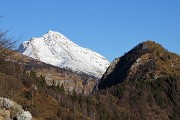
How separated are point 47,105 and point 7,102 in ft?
494

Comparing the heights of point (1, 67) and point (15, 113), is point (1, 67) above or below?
above

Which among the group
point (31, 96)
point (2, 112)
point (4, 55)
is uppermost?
point (31, 96)

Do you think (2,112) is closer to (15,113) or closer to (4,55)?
(15,113)

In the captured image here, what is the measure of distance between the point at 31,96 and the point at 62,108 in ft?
69.9

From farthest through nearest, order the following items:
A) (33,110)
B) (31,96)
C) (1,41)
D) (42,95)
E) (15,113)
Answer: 1. (42,95)
2. (31,96)
3. (33,110)
4. (15,113)
5. (1,41)

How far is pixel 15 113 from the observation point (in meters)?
37.2

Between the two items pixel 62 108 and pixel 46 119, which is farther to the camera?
pixel 62 108

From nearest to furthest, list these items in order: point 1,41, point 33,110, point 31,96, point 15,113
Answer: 1. point 1,41
2. point 15,113
3. point 33,110
4. point 31,96

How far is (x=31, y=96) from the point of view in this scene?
18000cm

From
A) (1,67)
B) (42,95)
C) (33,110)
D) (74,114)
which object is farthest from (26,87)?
(1,67)

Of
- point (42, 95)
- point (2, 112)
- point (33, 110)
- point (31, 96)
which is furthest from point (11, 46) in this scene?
point (42, 95)

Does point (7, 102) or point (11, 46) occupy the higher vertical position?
point (11, 46)

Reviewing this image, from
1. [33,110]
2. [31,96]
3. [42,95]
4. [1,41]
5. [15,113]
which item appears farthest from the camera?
[42,95]

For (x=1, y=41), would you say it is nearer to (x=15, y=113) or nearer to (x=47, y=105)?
(x=15, y=113)
